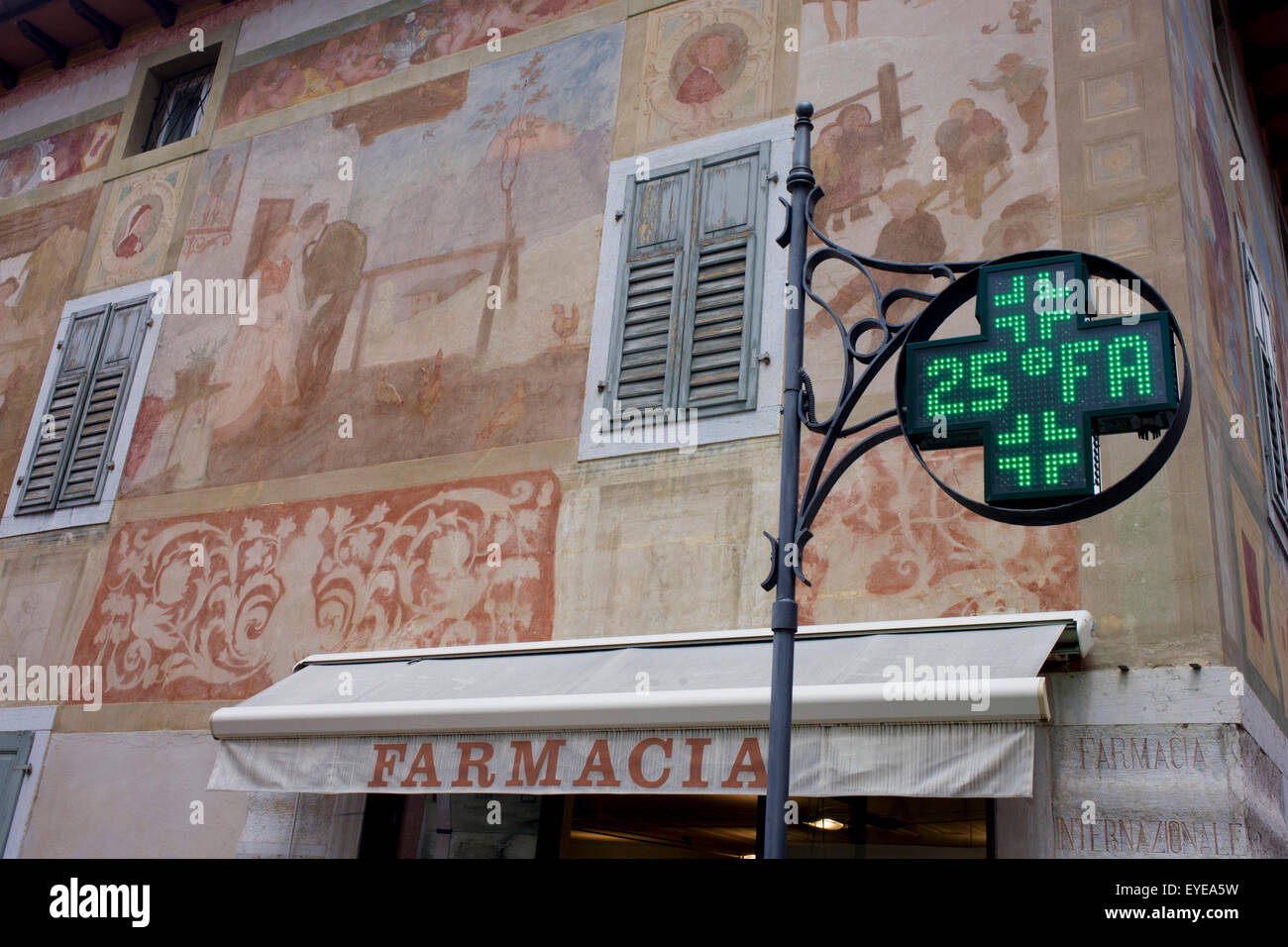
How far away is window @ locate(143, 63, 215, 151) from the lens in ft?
35.0

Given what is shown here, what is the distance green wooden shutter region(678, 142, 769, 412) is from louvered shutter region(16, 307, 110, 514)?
4.99m

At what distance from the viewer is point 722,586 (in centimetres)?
654

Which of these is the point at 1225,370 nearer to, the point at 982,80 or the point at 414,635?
the point at 982,80

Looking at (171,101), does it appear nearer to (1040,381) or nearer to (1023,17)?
(1023,17)

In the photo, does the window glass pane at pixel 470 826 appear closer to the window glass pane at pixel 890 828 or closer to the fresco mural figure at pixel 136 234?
the window glass pane at pixel 890 828

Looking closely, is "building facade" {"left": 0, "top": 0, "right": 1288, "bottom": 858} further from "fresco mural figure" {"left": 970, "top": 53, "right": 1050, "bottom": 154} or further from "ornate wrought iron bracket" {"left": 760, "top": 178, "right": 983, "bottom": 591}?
"ornate wrought iron bracket" {"left": 760, "top": 178, "right": 983, "bottom": 591}

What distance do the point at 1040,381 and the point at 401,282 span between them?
5460mm

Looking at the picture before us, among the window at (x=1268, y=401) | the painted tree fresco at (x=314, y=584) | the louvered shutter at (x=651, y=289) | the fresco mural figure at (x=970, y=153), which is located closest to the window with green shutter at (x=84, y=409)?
the painted tree fresco at (x=314, y=584)

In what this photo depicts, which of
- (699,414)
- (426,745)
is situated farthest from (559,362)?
(426,745)

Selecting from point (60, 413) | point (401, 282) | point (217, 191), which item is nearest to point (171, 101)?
point (217, 191)

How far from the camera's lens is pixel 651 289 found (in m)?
7.50

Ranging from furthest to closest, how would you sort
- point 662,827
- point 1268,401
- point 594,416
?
point 1268,401 < point 594,416 < point 662,827

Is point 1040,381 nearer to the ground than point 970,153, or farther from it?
Answer: nearer to the ground

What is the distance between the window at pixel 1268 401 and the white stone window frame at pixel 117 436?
7514 millimetres
